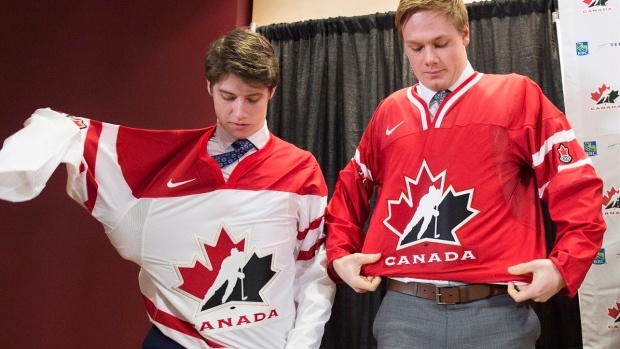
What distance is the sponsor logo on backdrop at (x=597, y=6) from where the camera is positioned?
88.4 inches

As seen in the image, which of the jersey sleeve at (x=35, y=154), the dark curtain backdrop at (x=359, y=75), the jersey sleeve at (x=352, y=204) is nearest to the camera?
the jersey sleeve at (x=35, y=154)

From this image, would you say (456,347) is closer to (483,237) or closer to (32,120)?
(483,237)

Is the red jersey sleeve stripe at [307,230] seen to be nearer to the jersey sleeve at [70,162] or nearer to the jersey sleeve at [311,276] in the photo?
the jersey sleeve at [311,276]

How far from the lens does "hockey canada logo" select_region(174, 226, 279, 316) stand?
153cm

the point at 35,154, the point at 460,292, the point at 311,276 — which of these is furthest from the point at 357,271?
the point at 35,154

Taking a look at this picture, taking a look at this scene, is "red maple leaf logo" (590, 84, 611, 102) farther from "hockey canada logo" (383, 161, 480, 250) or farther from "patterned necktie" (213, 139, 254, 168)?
"patterned necktie" (213, 139, 254, 168)

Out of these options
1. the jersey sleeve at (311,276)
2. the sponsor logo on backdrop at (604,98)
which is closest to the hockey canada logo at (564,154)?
the jersey sleeve at (311,276)

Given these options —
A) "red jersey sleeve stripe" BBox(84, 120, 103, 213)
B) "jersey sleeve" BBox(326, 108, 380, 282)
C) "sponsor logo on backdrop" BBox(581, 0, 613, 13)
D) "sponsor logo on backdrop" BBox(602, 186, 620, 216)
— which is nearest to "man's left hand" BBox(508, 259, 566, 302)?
"jersey sleeve" BBox(326, 108, 380, 282)

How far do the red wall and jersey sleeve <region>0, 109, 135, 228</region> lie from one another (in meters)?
0.82

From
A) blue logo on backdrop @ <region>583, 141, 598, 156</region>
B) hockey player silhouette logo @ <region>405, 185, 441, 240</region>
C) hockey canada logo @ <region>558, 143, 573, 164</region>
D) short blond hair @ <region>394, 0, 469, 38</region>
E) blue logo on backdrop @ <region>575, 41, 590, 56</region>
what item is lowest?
hockey player silhouette logo @ <region>405, 185, 441, 240</region>

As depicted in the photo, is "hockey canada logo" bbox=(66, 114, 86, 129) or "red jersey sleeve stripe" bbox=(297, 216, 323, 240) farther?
"red jersey sleeve stripe" bbox=(297, 216, 323, 240)

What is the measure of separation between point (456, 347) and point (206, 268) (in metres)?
0.63

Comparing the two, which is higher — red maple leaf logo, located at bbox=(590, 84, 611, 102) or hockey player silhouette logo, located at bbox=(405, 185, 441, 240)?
red maple leaf logo, located at bbox=(590, 84, 611, 102)

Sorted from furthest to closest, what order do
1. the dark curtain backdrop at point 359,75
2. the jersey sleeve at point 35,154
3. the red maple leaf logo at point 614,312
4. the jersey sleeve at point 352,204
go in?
Result: the dark curtain backdrop at point 359,75
the red maple leaf logo at point 614,312
the jersey sleeve at point 352,204
the jersey sleeve at point 35,154
